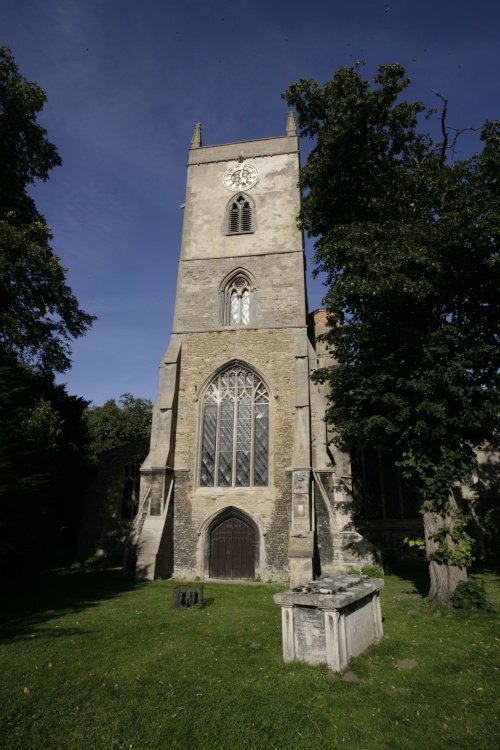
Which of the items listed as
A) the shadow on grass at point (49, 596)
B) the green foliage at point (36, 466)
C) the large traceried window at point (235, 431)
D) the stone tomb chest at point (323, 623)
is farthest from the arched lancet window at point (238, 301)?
the stone tomb chest at point (323, 623)

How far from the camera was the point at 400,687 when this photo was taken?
5.48 metres

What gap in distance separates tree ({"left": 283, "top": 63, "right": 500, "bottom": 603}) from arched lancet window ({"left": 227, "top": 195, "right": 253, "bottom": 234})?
6.45 metres

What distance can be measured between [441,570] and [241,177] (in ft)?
60.8

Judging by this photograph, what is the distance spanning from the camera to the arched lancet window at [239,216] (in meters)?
20.0

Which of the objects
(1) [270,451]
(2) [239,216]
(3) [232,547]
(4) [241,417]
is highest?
(2) [239,216]

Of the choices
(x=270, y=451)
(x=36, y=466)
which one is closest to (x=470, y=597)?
(x=270, y=451)

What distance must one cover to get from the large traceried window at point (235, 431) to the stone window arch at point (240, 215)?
688cm

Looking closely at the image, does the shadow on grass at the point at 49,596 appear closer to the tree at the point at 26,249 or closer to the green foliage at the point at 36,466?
the green foliage at the point at 36,466

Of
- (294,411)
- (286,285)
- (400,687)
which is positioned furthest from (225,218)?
(400,687)

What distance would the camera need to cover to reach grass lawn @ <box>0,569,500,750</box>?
14.2 ft

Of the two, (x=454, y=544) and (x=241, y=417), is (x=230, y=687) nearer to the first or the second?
(x=454, y=544)

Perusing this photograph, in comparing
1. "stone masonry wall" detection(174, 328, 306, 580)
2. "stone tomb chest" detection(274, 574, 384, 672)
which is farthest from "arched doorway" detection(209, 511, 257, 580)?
"stone tomb chest" detection(274, 574, 384, 672)

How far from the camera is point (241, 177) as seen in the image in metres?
21.2

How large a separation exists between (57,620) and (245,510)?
7.30 m
